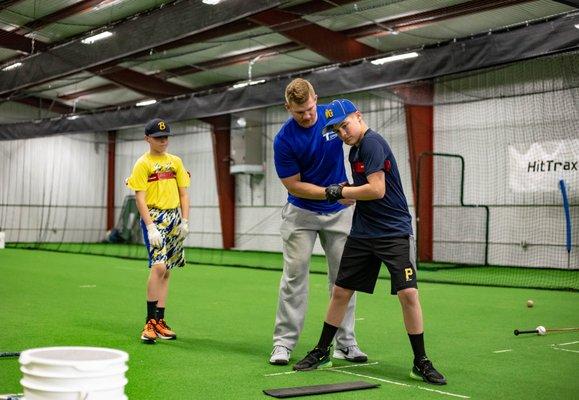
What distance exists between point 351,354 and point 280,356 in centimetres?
54

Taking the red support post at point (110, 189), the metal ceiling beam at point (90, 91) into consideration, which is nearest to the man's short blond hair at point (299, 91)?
the metal ceiling beam at point (90, 91)

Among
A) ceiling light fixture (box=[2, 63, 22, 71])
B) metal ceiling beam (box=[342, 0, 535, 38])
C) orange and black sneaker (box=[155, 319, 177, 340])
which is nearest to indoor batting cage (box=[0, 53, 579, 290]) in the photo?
metal ceiling beam (box=[342, 0, 535, 38])

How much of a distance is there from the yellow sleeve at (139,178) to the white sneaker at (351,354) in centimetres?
214

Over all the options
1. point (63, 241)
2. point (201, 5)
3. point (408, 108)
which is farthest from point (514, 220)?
point (63, 241)

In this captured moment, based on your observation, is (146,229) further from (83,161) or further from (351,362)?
(83,161)

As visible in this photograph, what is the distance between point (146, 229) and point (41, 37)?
1279 cm

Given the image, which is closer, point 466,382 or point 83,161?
point 466,382

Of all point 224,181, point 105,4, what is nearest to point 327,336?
point 105,4

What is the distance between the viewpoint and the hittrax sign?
1441 centimetres

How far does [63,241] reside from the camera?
27.3 metres

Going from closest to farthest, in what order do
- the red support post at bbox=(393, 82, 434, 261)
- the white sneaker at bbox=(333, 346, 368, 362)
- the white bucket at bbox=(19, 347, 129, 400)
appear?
the white bucket at bbox=(19, 347, 129, 400) < the white sneaker at bbox=(333, 346, 368, 362) < the red support post at bbox=(393, 82, 434, 261)

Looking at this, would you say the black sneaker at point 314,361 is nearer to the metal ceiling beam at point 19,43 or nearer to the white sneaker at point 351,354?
the white sneaker at point 351,354

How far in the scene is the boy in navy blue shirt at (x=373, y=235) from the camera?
Result: 14.7 ft

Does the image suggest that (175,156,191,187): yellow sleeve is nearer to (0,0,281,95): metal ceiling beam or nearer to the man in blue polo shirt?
the man in blue polo shirt
